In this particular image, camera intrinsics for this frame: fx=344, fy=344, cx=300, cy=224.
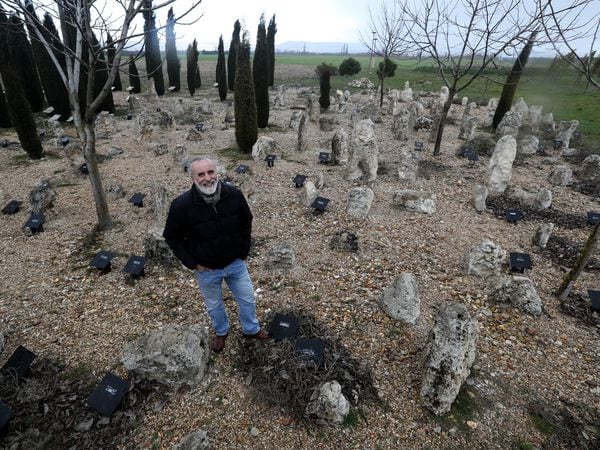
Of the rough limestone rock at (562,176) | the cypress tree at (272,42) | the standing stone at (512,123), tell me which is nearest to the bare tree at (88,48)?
the rough limestone rock at (562,176)

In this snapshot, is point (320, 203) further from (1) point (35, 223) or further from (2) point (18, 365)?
(1) point (35, 223)

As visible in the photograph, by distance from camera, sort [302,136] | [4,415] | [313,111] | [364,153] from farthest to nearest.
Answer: [313,111] → [302,136] → [364,153] → [4,415]

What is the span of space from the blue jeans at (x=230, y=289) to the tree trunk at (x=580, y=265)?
15.4 ft

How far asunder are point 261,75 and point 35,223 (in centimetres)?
1369

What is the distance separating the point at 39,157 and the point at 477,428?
13.1 meters

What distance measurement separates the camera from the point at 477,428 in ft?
11.5

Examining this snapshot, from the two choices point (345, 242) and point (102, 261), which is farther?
point (345, 242)

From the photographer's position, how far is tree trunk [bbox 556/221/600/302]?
4805 mm

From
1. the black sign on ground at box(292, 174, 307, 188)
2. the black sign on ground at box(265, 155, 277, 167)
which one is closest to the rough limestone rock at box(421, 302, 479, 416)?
the black sign on ground at box(292, 174, 307, 188)

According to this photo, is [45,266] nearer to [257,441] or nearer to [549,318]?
[257,441]

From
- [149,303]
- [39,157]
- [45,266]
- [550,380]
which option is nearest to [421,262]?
[550,380]

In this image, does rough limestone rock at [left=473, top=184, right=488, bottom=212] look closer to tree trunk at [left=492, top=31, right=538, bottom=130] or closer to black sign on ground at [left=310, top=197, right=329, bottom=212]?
black sign on ground at [left=310, top=197, right=329, bottom=212]

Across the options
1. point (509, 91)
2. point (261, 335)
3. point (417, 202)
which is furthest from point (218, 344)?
point (509, 91)

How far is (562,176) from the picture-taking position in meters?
9.63
